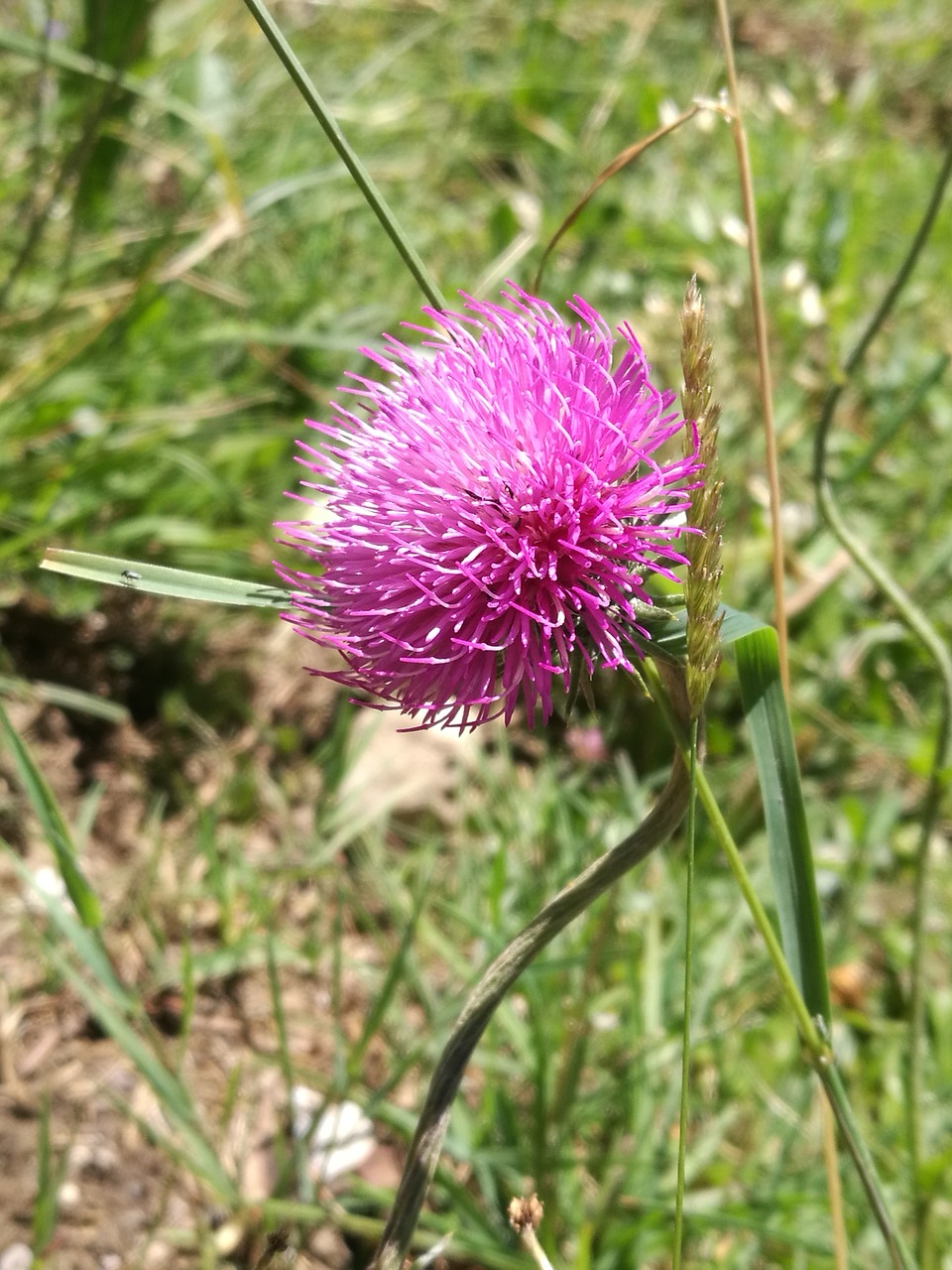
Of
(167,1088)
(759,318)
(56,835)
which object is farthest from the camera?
(167,1088)

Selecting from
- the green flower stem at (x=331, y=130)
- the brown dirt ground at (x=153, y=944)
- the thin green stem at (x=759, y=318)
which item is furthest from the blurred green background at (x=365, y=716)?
the green flower stem at (x=331, y=130)

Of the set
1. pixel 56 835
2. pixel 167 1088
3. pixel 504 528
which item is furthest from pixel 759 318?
pixel 167 1088

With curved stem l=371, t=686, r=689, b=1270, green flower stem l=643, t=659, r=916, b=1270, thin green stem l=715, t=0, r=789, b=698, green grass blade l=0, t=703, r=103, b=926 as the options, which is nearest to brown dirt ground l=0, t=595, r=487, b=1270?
green grass blade l=0, t=703, r=103, b=926

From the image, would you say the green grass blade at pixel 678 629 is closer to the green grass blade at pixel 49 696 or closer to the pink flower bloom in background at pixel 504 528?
the pink flower bloom in background at pixel 504 528

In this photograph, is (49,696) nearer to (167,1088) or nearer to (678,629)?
(167,1088)

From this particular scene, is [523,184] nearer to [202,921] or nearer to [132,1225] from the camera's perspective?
[202,921]

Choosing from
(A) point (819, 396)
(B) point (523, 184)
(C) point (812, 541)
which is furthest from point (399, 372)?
(B) point (523, 184)

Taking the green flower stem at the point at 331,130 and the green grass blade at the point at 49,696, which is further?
the green grass blade at the point at 49,696

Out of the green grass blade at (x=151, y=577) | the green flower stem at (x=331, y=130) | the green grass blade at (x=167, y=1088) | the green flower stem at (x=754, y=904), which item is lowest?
the green grass blade at (x=167, y=1088)
